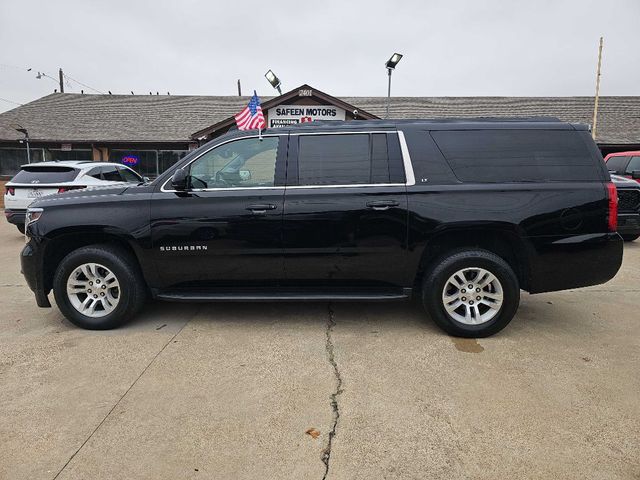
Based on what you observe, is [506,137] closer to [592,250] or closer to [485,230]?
[485,230]

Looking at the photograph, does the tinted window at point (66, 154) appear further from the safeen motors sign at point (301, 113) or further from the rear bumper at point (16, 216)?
the rear bumper at point (16, 216)

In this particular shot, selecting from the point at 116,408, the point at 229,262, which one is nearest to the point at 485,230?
the point at 229,262

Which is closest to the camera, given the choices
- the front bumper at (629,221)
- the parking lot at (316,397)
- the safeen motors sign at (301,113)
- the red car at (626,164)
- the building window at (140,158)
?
the parking lot at (316,397)

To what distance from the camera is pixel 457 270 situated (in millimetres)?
3805

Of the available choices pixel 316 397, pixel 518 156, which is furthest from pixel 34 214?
pixel 518 156

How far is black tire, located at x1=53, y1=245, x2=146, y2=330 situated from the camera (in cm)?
396

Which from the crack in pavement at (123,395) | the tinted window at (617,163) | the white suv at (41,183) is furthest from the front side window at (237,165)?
the tinted window at (617,163)

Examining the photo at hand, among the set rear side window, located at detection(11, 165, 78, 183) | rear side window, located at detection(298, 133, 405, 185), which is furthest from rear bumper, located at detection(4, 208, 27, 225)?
rear side window, located at detection(298, 133, 405, 185)

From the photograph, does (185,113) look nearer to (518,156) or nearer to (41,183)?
(41,183)

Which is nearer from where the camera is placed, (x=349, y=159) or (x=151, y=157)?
(x=349, y=159)

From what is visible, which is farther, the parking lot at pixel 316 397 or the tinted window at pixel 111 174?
the tinted window at pixel 111 174

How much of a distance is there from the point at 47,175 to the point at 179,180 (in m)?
6.64

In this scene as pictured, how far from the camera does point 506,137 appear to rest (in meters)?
3.86

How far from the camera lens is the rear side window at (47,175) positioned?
8.69 meters
